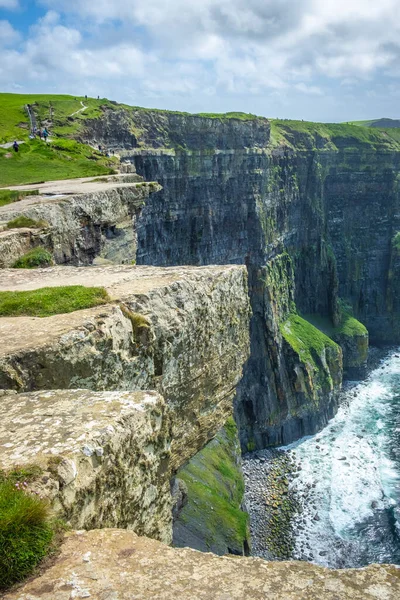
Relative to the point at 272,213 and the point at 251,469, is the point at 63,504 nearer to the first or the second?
the point at 251,469

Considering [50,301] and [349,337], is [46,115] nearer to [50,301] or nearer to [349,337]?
[50,301]

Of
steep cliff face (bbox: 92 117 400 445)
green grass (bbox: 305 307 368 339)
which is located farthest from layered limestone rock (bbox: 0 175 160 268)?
green grass (bbox: 305 307 368 339)

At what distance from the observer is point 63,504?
5613 mm

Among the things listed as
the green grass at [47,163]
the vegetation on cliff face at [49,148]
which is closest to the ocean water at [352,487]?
the green grass at [47,163]

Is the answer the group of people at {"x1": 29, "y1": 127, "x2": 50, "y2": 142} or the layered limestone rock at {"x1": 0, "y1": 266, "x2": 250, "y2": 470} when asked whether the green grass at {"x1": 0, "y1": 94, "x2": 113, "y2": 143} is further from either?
the layered limestone rock at {"x1": 0, "y1": 266, "x2": 250, "y2": 470}

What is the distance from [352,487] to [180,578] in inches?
2062

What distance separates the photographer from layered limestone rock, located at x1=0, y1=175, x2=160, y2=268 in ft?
48.9

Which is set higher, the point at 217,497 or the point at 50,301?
the point at 50,301

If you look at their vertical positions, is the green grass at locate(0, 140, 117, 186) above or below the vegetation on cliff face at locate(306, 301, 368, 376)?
above

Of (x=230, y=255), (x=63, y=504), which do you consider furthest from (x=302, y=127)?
(x=63, y=504)

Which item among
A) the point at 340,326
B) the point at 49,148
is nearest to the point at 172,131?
the point at 49,148

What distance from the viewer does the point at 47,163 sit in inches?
1156

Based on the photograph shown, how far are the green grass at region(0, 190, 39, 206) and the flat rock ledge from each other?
53.6 feet

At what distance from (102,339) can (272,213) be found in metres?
68.3
